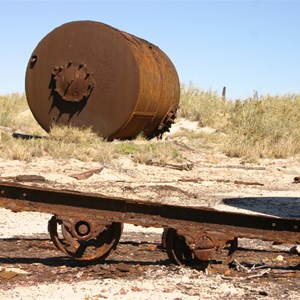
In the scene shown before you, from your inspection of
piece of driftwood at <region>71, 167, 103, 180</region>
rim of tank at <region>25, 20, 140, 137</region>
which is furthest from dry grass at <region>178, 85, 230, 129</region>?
piece of driftwood at <region>71, 167, 103, 180</region>

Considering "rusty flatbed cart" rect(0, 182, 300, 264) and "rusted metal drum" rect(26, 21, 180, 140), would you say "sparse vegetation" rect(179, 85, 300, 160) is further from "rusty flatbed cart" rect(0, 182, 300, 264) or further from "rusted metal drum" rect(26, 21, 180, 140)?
Answer: "rusty flatbed cart" rect(0, 182, 300, 264)

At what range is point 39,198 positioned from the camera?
218 inches

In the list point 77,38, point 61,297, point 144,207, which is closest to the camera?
point 61,297

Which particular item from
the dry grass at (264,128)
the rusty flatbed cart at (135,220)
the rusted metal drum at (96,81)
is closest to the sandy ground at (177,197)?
the rusty flatbed cart at (135,220)

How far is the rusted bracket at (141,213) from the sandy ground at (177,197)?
0.35m

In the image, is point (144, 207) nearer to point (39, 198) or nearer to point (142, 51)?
point (39, 198)

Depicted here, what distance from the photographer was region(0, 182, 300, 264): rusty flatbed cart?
17.9 feet

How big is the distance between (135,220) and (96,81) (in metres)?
10.5

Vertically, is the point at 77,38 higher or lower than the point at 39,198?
higher

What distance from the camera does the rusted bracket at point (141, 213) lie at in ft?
18.0

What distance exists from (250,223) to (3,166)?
7564mm

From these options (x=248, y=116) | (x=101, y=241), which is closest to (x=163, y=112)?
(x=248, y=116)

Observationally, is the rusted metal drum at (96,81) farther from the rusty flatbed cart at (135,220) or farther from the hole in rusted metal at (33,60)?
the rusty flatbed cart at (135,220)

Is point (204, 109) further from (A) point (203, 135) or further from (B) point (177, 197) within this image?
(B) point (177, 197)
